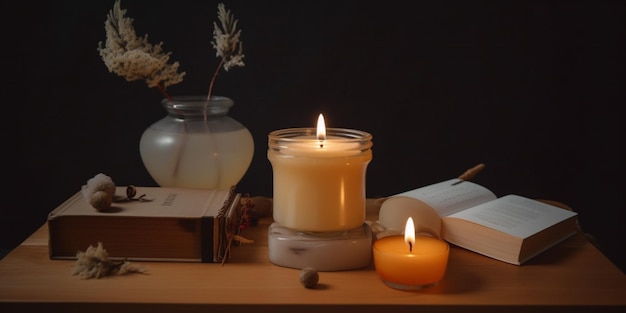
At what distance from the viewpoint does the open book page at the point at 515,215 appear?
1220mm

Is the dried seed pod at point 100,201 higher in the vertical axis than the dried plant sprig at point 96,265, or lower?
higher

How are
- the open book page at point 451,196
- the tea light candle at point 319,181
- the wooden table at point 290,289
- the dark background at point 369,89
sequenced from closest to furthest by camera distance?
the wooden table at point 290,289 < the tea light candle at point 319,181 < the open book page at point 451,196 < the dark background at point 369,89

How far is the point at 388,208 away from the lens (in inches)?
52.5

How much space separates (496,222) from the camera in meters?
1.23

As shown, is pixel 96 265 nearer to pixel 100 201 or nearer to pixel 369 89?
pixel 100 201

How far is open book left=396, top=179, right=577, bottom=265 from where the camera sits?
1.20 metres

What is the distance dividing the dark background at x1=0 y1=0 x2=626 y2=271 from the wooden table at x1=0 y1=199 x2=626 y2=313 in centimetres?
66

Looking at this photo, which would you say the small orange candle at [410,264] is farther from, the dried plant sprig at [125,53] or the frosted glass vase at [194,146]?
the dried plant sprig at [125,53]

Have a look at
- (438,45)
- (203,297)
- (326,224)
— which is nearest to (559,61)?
(438,45)

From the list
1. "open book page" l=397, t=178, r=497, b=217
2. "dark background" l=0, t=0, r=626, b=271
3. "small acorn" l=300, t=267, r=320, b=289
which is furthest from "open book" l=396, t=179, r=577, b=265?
"dark background" l=0, t=0, r=626, b=271

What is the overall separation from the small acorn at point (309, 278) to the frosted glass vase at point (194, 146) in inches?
15.8

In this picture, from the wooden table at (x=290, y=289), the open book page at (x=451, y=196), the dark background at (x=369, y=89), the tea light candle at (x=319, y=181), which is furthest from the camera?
the dark background at (x=369, y=89)

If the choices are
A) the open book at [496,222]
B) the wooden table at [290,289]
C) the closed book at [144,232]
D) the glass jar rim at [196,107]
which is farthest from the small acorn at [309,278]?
the glass jar rim at [196,107]

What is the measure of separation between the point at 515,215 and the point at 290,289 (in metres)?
0.45
